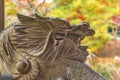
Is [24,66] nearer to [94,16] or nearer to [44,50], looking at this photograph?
[44,50]

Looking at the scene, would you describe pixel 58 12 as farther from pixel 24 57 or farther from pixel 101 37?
pixel 24 57

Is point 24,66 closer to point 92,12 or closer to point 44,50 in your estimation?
point 44,50

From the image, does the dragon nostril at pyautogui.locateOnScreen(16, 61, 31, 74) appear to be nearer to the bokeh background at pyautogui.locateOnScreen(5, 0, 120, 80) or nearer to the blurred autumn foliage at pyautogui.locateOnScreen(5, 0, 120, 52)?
the bokeh background at pyautogui.locateOnScreen(5, 0, 120, 80)

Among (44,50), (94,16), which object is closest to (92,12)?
(94,16)

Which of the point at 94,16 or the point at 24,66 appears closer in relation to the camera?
the point at 24,66

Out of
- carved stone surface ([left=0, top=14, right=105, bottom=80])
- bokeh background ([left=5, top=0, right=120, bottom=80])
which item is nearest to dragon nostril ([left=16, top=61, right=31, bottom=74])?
carved stone surface ([left=0, top=14, right=105, bottom=80])

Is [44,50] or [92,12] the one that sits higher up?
[92,12]

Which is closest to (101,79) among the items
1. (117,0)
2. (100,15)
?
(100,15)

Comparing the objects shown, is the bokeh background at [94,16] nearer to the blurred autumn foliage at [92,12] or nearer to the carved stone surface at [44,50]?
the blurred autumn foliage at [92,12]
